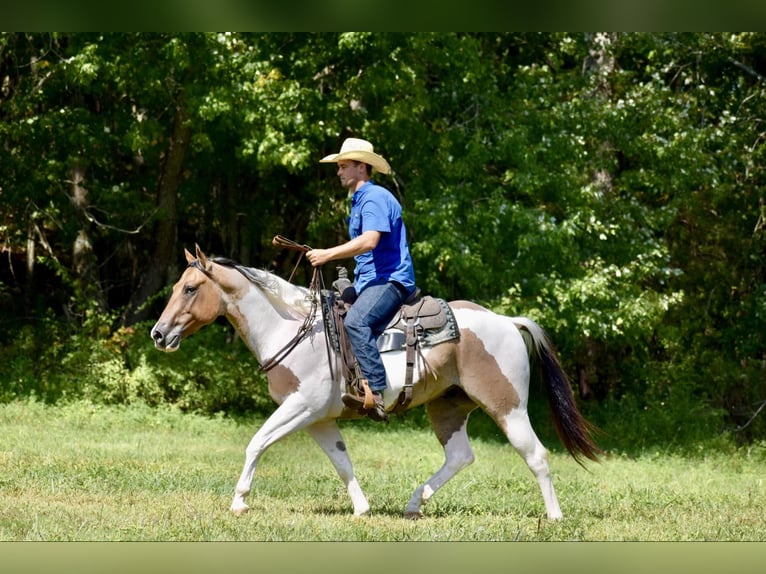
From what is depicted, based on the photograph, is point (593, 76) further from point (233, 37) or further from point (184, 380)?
point (184, 380)

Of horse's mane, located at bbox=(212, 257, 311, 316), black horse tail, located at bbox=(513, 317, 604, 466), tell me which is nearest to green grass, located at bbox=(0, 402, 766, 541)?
black horse tail, located at bbox=(513, 317, 604, 466)

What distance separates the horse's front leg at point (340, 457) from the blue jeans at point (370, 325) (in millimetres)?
587

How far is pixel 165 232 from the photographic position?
19047 mm

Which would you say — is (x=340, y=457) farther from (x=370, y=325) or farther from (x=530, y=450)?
(x=530, y=450)

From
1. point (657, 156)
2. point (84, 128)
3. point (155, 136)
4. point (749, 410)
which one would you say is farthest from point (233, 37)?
point (749, 410)

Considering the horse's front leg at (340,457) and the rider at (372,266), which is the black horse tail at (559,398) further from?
the horse's front leg at (340,457)

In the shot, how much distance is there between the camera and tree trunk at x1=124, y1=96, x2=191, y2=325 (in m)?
18.2

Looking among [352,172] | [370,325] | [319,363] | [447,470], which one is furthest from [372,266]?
[447,470]

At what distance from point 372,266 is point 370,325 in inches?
17.1

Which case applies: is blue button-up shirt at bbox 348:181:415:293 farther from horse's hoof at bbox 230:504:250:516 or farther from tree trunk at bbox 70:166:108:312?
tree trunk at bbox 70:166:108:312

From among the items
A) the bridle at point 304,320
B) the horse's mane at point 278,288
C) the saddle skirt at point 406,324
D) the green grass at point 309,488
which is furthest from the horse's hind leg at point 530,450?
the horse's mane at point 278,288

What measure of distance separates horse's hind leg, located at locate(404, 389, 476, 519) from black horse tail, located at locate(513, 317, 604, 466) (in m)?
0.63

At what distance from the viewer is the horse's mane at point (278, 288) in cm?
752
